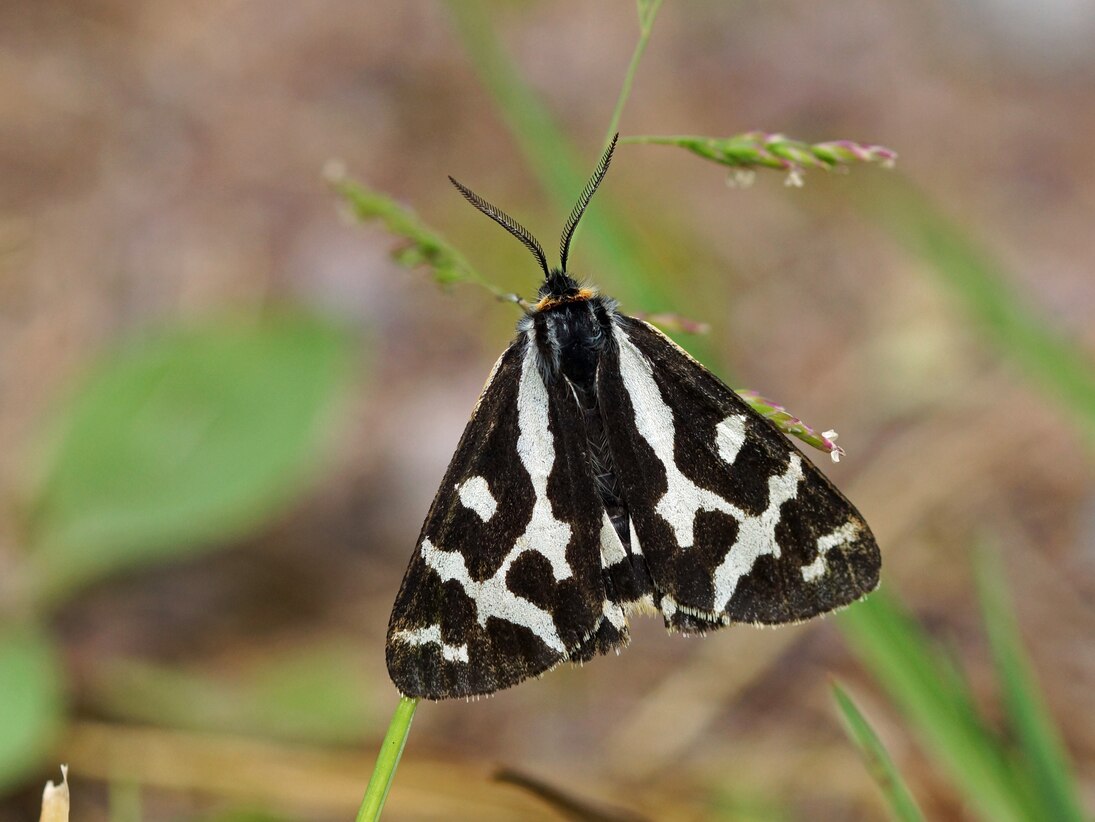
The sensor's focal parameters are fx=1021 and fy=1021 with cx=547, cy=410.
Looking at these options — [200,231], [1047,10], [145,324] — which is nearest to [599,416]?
[145,324]

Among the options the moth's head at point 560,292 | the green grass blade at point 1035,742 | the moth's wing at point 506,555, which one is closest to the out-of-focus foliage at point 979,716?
the green grass blade at point 1035,742

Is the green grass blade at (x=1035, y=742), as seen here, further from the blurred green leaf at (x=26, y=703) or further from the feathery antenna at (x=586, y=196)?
the blurred green leaf at (x=26, y=703)

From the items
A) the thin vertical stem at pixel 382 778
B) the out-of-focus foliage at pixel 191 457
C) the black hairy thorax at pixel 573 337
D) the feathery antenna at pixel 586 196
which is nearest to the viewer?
the thin vertical stem at pixel 382 778

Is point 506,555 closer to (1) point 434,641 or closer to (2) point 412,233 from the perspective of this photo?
(1) point 434,641

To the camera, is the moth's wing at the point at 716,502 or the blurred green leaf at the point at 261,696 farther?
the blurred green leaf at the point at 261,696

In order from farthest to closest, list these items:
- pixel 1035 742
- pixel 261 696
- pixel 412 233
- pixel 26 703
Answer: pixel 261 696
pixel 26 703
pixel 412 233
pixel 1035 742

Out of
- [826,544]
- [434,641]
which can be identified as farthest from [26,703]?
[826,544]
